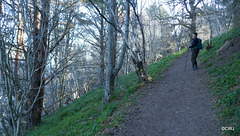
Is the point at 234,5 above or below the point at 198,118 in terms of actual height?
above

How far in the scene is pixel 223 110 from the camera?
139 inches

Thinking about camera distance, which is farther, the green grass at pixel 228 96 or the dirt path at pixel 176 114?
the dirt path at pixel 176 114

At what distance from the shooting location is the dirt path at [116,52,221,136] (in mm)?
3348

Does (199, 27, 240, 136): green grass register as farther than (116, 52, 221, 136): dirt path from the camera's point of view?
No

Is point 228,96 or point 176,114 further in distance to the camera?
point 176,114

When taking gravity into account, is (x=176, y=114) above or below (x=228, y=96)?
below

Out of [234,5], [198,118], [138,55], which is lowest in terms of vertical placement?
[198,118]

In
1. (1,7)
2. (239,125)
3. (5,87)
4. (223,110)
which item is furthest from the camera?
(223,110)

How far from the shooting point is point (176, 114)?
159 inches

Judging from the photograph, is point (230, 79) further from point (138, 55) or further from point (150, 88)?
point (138, 55)

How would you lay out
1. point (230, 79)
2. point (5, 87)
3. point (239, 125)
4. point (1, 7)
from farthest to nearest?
1. point (230, 79)
2. point (1, 7)
3. point (239, 125)
4. point (5, 87)

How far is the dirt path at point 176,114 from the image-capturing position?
3348 mm

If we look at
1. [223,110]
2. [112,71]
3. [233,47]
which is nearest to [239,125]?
[223,110]

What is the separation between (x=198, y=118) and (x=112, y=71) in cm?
364
